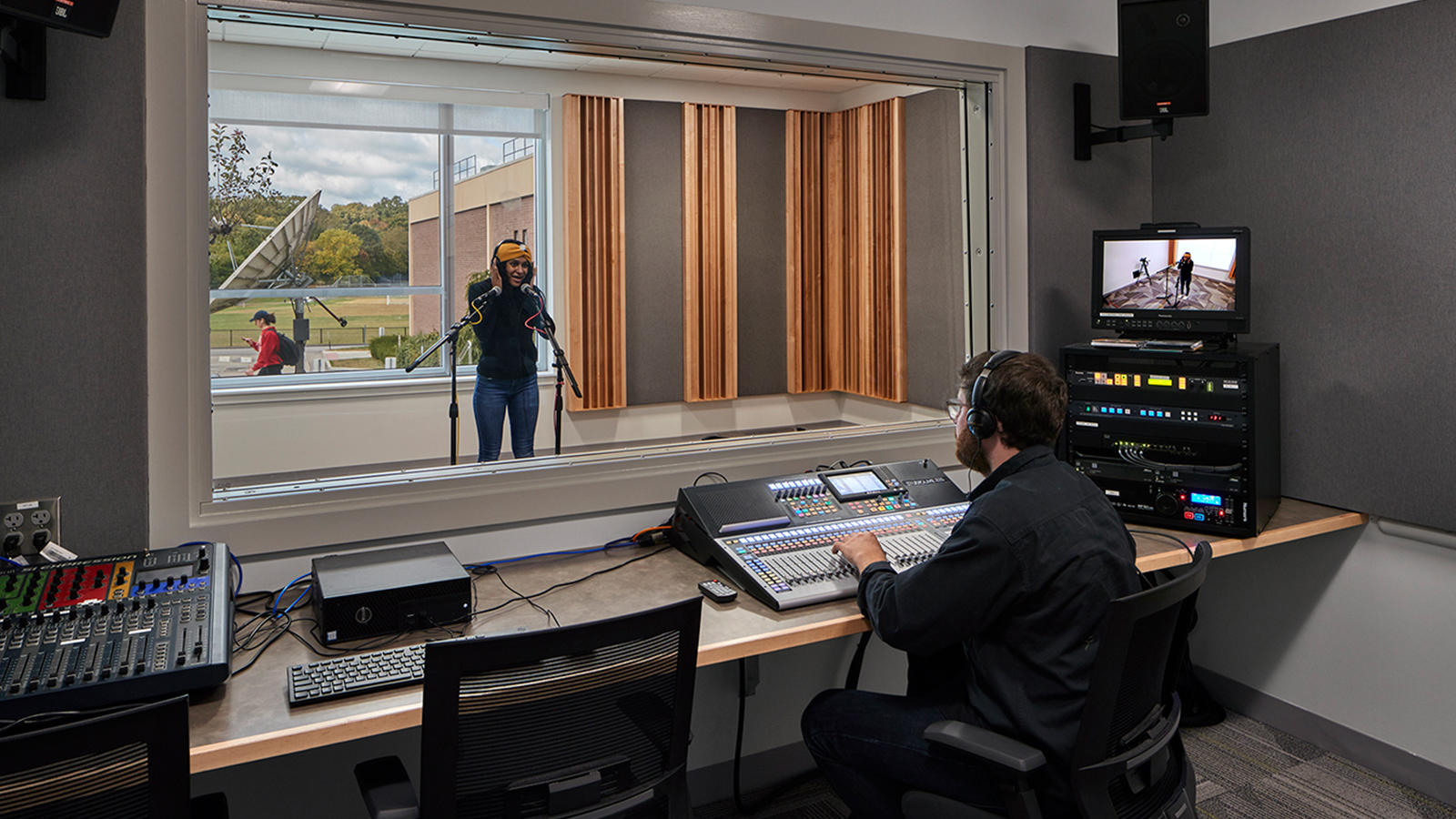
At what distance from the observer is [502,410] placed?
Result: 15.2 feet

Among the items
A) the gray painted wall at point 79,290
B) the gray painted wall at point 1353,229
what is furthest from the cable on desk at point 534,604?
the gray painted wall at point 1353,229

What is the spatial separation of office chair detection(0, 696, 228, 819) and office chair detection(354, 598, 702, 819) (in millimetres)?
285

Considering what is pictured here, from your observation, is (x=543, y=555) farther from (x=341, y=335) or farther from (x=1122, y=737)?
(x=341, y=335)

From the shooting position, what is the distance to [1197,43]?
2.55m

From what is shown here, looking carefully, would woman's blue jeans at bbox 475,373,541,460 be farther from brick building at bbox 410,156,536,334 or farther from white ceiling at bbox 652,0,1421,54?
white ceiling at bbox 652,0,1421,54

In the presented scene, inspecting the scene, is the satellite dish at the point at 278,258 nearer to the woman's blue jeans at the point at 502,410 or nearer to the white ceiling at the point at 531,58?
the white ceiling at the point at 531,58

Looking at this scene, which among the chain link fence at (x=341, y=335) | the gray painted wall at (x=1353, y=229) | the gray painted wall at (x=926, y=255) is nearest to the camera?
the gray painted wall at (x=1353, y=229)

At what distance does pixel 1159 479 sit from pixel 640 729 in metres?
1.76

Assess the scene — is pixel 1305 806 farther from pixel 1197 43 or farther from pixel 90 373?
pixel 90 373

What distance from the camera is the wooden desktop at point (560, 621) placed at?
1.36 m

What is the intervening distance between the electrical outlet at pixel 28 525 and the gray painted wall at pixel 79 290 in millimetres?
15

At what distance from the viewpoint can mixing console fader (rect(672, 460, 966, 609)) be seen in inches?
76.4

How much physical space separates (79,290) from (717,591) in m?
1.40

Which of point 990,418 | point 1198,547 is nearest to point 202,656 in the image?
point 990,418
